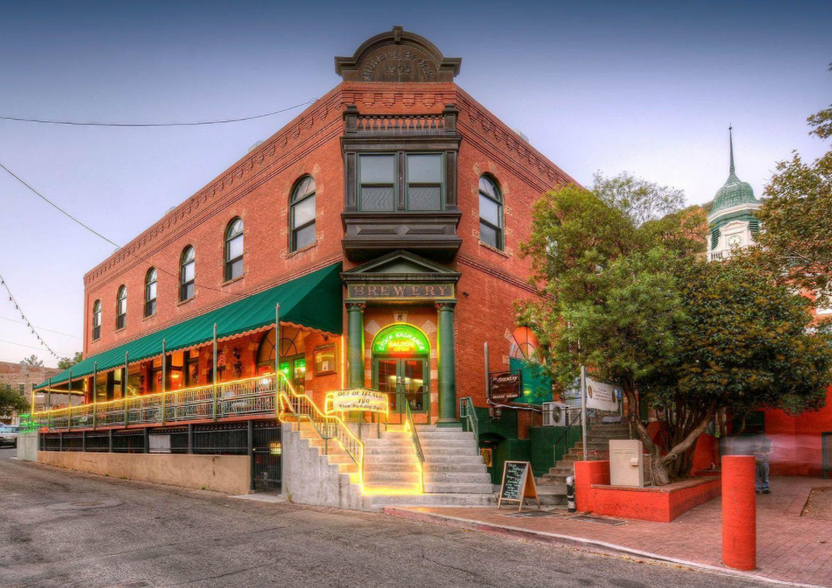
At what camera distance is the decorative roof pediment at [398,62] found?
734 inches

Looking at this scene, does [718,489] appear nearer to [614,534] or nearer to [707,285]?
[707,285]

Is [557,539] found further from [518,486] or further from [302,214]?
[302,214]

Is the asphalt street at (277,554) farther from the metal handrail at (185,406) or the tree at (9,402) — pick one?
the tree at (9,402)

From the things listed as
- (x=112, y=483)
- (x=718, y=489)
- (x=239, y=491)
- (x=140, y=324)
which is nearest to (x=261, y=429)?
(x=239, y=491)

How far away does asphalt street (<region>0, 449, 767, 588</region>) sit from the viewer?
7496mm

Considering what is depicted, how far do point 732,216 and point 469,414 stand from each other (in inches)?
1306

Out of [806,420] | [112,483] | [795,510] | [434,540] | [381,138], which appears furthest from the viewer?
[806,420]

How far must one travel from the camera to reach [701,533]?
10578 mm

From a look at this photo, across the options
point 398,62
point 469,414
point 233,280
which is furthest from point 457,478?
point 398,62

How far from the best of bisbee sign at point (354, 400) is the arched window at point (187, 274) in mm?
12269

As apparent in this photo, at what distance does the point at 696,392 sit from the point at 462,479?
5.24 m

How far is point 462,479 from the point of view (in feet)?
45.3

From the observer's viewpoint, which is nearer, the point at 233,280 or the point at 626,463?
the point at 626,463

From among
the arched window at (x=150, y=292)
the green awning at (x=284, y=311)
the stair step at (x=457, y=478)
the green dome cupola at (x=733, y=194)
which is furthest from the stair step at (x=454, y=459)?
the green dome cupola at (x=733, y=194)
